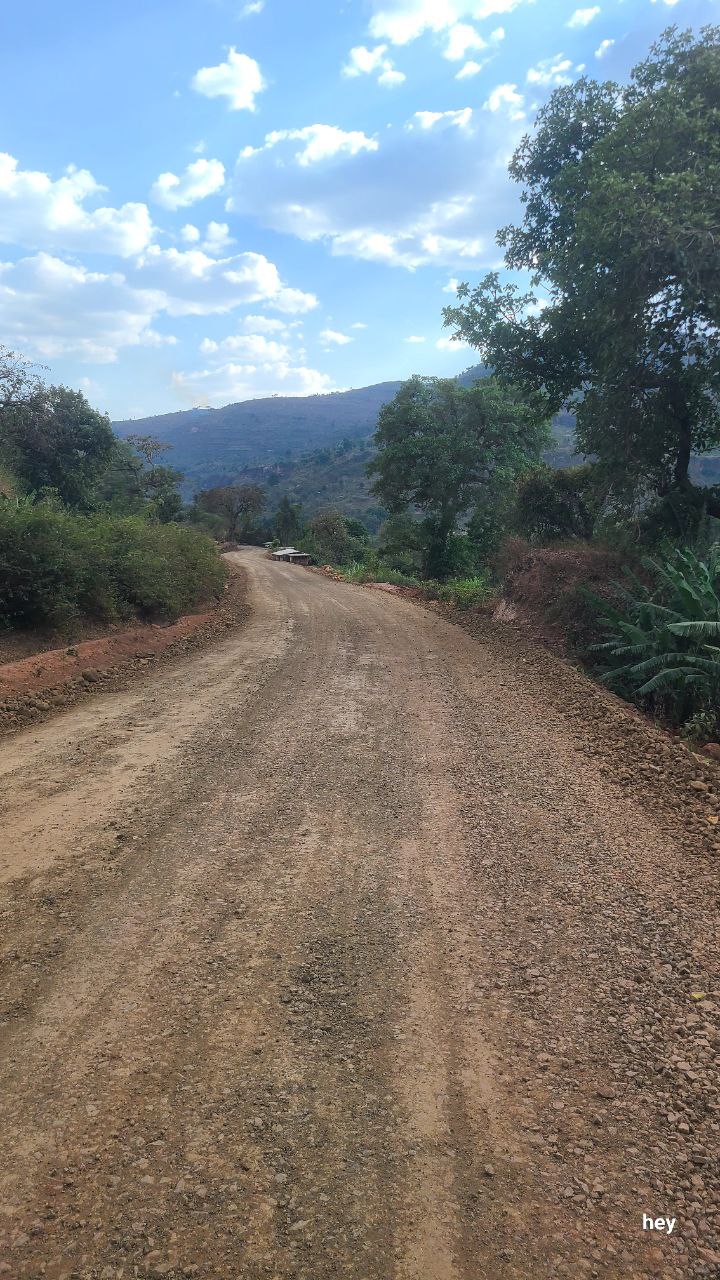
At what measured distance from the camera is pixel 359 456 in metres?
122

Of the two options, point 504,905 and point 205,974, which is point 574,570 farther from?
point 205,974

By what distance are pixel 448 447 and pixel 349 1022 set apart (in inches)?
929

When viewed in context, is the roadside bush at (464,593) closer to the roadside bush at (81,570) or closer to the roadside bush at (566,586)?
the roadside bush at (566,586)

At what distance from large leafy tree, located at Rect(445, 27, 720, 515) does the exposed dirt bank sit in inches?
328

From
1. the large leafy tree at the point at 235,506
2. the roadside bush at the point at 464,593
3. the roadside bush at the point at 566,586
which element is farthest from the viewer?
the large leafy tree at the point at 235,506

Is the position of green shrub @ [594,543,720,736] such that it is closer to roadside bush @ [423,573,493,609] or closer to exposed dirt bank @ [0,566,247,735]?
exposed dirt bank @ [0,566,247,735]

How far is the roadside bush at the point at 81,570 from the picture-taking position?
8078 millimetres

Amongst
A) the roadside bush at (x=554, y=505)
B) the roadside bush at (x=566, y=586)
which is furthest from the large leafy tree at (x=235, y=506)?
the roadside bush at (x=566, y=586)

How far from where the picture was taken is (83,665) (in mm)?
8070

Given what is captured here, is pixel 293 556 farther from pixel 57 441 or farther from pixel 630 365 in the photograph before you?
pixel 630 365

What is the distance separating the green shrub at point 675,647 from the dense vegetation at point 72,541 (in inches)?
283

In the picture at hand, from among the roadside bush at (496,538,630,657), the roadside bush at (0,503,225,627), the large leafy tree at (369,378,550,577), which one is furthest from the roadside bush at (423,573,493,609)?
the roadside bush at (0,503,225,627)

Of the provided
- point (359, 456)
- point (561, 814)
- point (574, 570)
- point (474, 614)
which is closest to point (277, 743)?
point (561, 814)

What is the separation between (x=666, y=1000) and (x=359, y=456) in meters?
125
